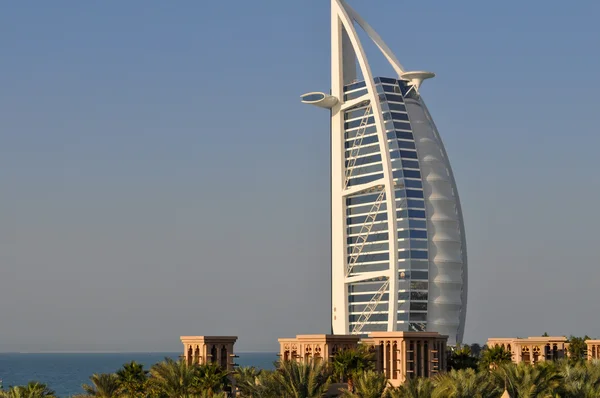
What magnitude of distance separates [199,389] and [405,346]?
23.0 meters

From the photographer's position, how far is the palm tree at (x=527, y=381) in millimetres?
68938

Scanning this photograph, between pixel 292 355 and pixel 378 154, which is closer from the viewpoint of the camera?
pixel 292 355

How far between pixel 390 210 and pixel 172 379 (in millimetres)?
68737

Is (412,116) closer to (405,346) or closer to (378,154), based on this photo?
(378,154)

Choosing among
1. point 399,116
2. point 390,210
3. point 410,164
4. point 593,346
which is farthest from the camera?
point 399,116

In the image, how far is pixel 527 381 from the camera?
2741 inches

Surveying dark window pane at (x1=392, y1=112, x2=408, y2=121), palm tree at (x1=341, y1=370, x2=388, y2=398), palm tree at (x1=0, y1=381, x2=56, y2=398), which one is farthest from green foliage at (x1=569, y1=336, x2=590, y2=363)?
palm tree at (x1=0, y1=381, x2=56, y2=398)

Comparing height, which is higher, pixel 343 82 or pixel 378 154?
pixel 343 82

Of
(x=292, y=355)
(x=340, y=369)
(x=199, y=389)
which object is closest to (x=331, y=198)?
(x=292, y=355)

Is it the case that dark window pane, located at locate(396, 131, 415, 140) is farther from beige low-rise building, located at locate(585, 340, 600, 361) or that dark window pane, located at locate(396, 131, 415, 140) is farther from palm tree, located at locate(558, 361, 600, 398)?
palm tree, located at locate(558, 361, 600, 398)

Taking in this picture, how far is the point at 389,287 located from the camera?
13750 cm

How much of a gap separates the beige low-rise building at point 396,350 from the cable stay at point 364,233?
4528cm

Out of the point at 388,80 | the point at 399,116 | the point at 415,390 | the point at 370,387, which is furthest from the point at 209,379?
the point at 388,80

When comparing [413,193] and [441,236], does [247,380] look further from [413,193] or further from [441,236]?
[441,236]
